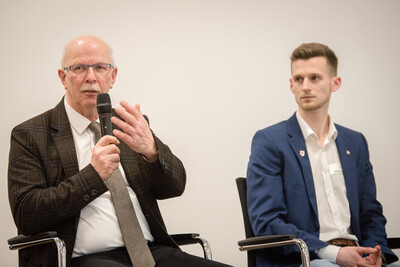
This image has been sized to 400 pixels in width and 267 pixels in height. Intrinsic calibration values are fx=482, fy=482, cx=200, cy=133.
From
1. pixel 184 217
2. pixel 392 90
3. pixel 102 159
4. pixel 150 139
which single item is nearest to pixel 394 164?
pixel 392 90

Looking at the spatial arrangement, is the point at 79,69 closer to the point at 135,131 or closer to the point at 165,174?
the point at 135,131

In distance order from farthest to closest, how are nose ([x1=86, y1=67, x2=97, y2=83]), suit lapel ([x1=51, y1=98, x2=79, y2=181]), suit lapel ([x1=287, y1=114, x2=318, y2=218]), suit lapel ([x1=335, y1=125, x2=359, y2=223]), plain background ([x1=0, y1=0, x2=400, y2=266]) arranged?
plain background ([x1=0, y1=0, x2=400, y2=266]) < suit lapel ([x1=335, y1=125, x2=359, y2=223]) < suit lapel ([x1=287, y1=114, x2=318, y2=218]) < nose ([x1=86, y1=67, x2=97, y2=83]) < suit lapel ([x1=51, y1=98, x2=79, y2=181])

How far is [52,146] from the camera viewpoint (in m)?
2.32

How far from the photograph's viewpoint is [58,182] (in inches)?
89.1

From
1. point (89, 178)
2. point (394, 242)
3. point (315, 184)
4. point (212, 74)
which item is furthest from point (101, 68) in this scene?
point (394, 242)

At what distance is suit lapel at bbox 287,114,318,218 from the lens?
8.38 ft

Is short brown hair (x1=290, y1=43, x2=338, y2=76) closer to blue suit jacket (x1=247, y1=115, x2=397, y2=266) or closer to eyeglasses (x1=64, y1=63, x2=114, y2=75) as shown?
blue suit jacket (x1=247, y1=115, x2=397, y2=266)

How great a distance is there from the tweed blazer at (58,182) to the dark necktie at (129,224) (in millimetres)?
88

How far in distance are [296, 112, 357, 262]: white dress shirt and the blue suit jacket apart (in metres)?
0.04

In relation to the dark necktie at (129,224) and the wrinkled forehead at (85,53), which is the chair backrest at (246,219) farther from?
the wrinkled forehead at (85,53)

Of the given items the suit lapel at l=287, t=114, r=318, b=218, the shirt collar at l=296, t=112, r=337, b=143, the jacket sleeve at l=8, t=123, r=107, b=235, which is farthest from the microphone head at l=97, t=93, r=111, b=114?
the shirt collar at l=296, t=112, r=337, b=143

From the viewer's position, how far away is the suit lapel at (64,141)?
7.47 ft

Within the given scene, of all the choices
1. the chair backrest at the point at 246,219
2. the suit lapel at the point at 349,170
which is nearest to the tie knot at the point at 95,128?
the chair backrest at the point at 246,219

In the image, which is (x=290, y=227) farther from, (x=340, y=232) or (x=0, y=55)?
(x=0, y=55)
